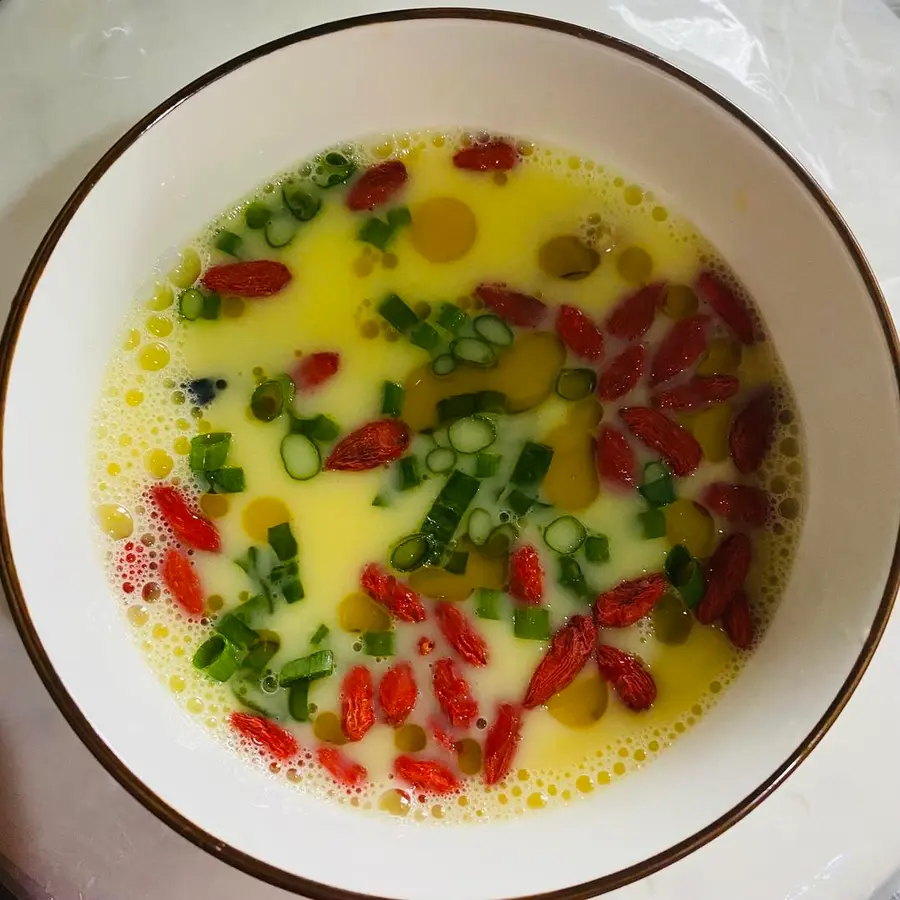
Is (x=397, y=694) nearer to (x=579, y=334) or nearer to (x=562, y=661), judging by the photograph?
(x=562, y=661)

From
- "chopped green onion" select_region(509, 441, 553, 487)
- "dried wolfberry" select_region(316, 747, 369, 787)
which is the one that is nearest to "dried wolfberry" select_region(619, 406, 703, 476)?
"chopped green onion" select_region(509, 441, 553, 487)

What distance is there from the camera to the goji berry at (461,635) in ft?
3.90

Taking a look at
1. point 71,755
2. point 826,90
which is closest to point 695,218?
point 826,90

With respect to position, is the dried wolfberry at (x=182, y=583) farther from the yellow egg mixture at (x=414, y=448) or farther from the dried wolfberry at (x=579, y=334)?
the dried wolfberry at (x=579, y=334)

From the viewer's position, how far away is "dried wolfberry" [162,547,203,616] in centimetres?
118

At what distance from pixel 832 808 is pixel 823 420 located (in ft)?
1.57

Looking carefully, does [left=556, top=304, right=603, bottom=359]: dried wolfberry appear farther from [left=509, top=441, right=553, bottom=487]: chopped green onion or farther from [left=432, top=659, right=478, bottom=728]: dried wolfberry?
[left=432, top=659, right=478, bottom=728]: dried wolfberry

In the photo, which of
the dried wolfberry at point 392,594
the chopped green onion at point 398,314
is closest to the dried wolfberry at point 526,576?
the dried wolfberry at point 392,594

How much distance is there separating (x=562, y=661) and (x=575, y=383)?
1.21 feet

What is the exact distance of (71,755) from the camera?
1.06 m

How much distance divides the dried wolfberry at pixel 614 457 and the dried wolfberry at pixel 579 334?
0.11m

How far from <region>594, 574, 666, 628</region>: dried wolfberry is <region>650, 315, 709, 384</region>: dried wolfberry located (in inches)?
10.7

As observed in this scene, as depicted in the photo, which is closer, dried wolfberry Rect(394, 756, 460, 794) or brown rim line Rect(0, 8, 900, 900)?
brown rim line Rect(0, 8, 900, 900)

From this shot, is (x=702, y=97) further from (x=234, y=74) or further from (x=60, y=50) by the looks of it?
(x=60, y=50)
